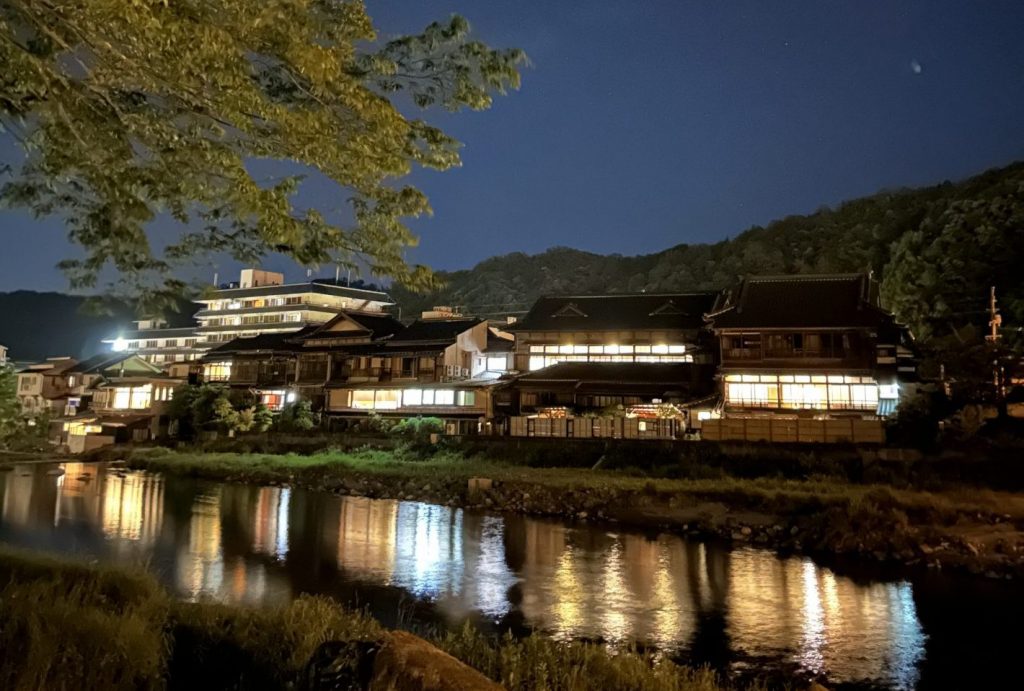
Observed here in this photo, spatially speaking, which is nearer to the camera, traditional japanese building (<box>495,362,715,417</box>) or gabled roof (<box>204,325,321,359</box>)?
traditional japanese building (<box>495,362,715,417</box>)

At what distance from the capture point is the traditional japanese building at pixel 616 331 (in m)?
40.4

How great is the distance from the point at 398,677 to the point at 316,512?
22665 mm

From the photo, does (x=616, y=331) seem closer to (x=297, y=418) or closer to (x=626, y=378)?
(x=626, y=378)

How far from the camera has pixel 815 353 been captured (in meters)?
34.0

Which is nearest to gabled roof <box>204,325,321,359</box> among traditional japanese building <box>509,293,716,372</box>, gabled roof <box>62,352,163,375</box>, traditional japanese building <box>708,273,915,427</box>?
gabled roof <box>62,352,163,375</box>

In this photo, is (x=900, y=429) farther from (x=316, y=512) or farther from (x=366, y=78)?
(x=366, y=78)

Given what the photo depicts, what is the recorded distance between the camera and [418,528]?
22.7m

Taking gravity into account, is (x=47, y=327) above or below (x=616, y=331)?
above

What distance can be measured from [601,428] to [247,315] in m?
49.6

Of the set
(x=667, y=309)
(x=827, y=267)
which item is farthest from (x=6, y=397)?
(x=827, y=267)

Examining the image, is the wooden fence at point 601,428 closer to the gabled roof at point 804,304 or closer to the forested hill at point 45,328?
the gabled roof at point 804,304

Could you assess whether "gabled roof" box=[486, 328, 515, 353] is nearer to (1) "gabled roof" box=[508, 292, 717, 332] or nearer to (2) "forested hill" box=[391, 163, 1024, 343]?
(1) "gabled roof" box=[508, 292, 717, 332]

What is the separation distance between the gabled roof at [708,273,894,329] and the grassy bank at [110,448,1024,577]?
37.6ft

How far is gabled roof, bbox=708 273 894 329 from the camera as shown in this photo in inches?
1334
